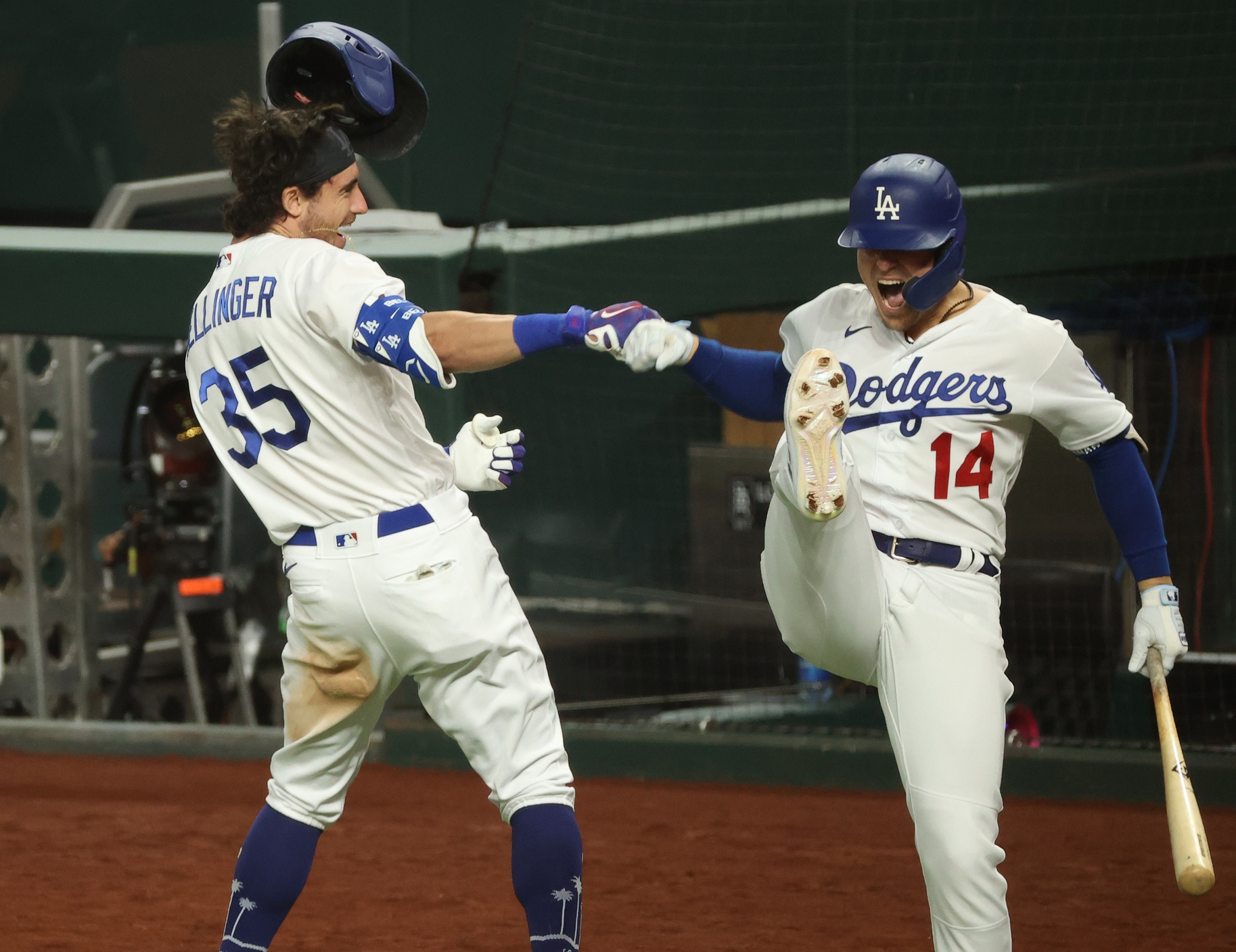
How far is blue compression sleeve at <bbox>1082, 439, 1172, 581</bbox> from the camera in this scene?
2.78 metres

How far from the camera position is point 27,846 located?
4742mm

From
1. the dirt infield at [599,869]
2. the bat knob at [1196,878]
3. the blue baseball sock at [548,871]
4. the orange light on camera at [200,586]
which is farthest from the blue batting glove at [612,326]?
the orange light on camera at [200,586]

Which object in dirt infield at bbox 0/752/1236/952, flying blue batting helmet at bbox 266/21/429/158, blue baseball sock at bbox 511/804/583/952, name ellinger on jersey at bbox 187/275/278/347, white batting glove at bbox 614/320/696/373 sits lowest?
dirt infield at bbox 0/752/1236/952

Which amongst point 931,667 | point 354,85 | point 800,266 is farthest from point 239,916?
point 800,266

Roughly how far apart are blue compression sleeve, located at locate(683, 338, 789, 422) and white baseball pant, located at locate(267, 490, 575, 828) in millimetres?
551

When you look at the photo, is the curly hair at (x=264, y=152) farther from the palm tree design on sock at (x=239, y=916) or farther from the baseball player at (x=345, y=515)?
the palm tree design on sock at (x=239, y=916)

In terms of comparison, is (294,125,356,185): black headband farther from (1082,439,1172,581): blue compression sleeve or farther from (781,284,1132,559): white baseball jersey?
(1082,439,1172,581): blue compression sleeve

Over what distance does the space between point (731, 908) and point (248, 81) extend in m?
6.59

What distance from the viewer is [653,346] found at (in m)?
2.51

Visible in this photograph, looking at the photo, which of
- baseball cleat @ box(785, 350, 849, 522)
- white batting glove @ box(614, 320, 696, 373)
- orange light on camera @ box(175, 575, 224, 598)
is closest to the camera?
baseball cleat @ box(785, 350, 849, 522)

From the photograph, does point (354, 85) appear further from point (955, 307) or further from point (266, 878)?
point (266, 878)

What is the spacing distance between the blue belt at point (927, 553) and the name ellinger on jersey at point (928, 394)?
0.20 metres

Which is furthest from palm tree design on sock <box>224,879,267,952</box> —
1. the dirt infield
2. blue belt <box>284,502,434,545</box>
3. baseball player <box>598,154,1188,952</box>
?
baseball player <box>598,154,1188,952</box>

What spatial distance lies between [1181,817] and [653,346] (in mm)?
1256
